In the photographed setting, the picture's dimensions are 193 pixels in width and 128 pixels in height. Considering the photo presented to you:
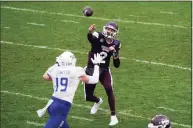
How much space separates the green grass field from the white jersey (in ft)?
6.26

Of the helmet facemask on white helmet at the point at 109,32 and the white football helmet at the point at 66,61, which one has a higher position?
the helmet facemask on white helmet at the point at 109,32

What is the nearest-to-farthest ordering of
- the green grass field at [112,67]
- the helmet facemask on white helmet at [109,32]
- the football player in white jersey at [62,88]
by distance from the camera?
the football player in white jersey at [62,88] < the helmet facemask on white helmet at [109,32] < the green grass field at [112,67]

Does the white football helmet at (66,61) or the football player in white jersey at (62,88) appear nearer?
the football player in white jersey at (62,88)

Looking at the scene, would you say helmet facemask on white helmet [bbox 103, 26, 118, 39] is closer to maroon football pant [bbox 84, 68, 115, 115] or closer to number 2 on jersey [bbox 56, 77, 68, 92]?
maroon football pant [bbox 84, 68, 115, 115]

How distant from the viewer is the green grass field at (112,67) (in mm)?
11406

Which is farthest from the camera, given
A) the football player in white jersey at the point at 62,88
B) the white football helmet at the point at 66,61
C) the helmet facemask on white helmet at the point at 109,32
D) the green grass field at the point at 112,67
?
the green grass field at the point at 112,67

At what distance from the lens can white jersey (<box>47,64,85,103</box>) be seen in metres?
8.95

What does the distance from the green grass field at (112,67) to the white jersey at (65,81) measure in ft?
6.26

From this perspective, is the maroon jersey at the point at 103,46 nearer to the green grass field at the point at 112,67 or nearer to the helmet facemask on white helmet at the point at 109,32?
the helmet facemask on white helmet at the point at 109,32

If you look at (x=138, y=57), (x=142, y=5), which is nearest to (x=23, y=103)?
(x=138, y=57)

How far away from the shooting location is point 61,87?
8961 millimetres

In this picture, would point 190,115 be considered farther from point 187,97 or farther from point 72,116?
point 72,116

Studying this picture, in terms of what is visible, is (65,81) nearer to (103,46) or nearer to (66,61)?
(66,61)

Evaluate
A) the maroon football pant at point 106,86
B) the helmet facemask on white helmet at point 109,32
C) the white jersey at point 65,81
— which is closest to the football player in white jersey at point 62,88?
the white jersey at point 65,81
